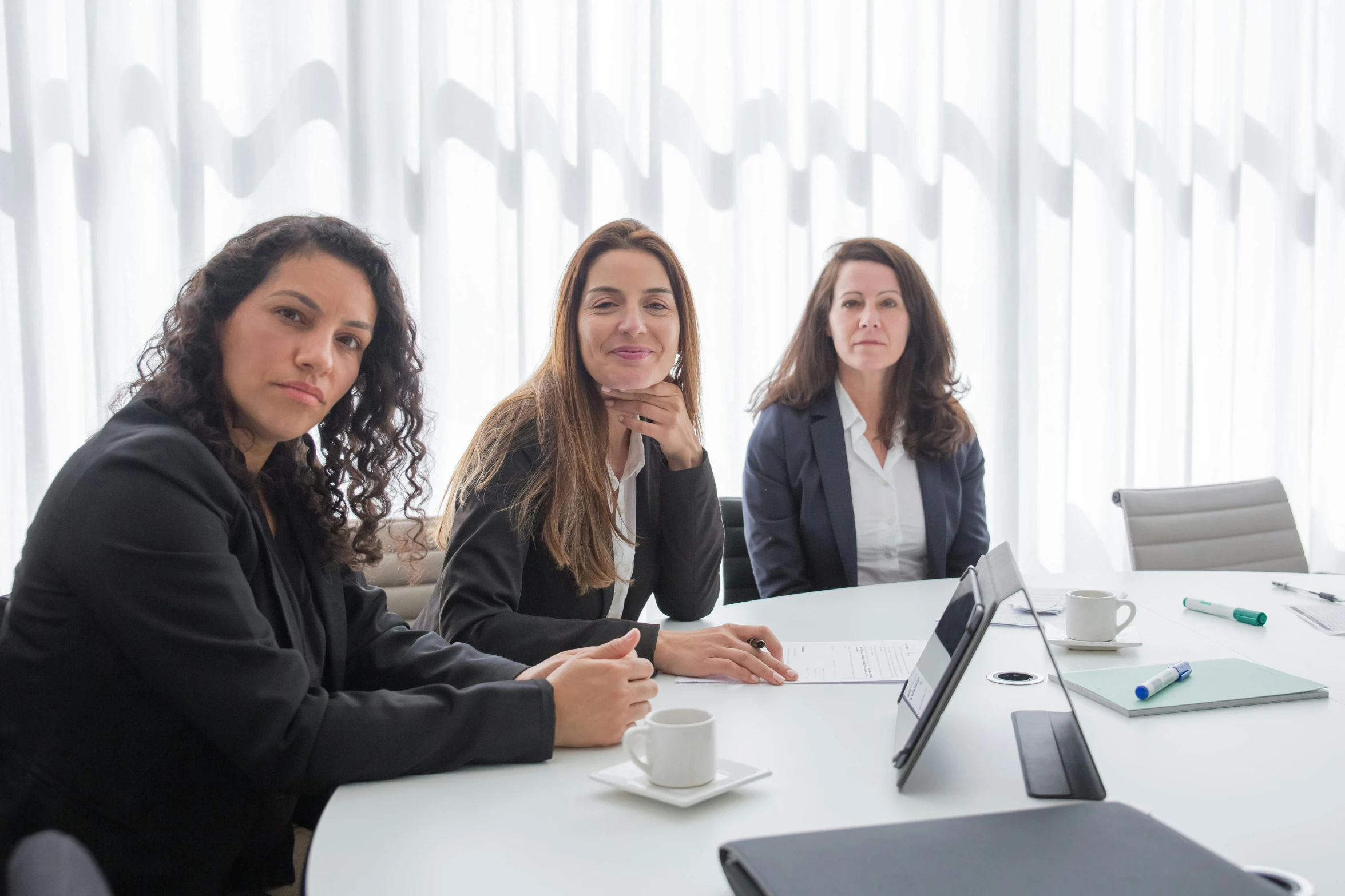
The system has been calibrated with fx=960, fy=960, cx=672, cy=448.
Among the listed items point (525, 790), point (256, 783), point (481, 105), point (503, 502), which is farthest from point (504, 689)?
point (481, 105)

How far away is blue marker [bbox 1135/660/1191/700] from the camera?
3.96 ft

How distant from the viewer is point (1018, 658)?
144 centimetres

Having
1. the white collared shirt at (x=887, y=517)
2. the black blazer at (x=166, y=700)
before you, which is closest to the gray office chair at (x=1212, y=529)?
the white collared shirt at (x=887, y=517)

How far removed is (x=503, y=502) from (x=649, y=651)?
1.32 ft

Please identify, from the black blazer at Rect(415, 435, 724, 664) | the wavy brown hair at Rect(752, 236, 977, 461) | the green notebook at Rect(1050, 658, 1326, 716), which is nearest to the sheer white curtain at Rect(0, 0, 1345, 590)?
the wavy brown hair at Rect(752, 236, 977, 461)

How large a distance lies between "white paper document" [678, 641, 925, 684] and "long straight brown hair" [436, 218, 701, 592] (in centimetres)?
40

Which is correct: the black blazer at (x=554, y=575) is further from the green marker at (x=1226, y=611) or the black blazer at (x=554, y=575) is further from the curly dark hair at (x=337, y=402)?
the green marker at (x=1226, y=611)

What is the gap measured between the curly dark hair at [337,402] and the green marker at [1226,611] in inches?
54.1

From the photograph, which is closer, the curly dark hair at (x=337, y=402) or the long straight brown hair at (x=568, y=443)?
the curly dark hair at (x=337, y=402)

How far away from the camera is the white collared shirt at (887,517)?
96.6 inches

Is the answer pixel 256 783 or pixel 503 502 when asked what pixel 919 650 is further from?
pixel 256 783

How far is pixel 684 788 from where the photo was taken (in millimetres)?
920

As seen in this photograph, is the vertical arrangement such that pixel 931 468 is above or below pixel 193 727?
above

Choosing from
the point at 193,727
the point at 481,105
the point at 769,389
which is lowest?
the point at 193,727
